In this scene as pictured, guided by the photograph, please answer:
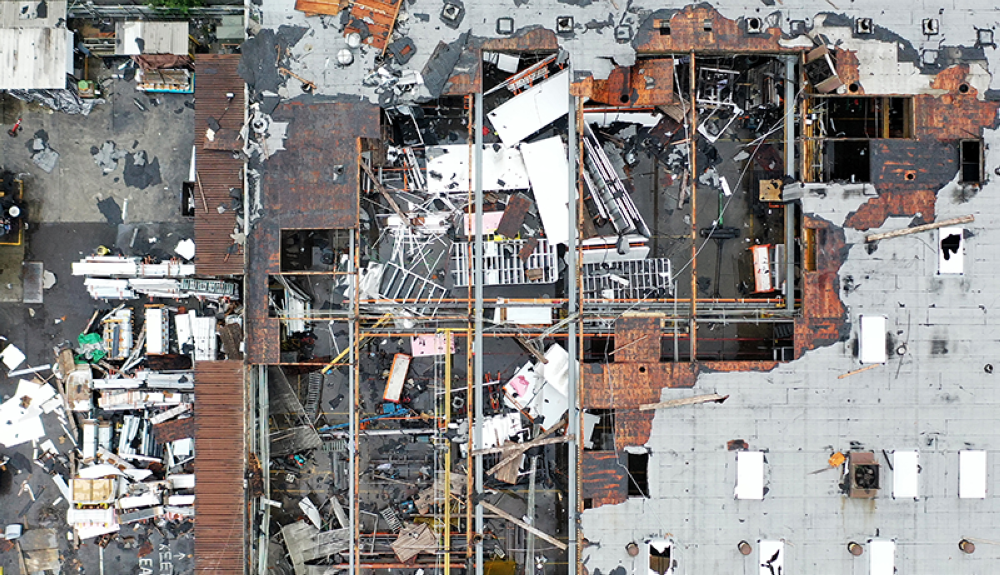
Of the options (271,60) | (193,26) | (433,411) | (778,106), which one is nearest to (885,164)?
(778,106)

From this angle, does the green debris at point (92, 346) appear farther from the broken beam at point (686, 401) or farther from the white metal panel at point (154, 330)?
the broken beam at point (686, 401)

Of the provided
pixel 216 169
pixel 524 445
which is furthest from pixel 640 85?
pixel 216 169

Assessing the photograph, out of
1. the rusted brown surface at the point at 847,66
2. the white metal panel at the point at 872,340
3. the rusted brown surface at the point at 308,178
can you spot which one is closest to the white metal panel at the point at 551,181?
the rusted brown surface at the point at 308,178

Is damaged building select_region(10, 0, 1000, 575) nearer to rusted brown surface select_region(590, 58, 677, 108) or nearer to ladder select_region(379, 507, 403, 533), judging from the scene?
rusted brown surface select_region(590, 58, 677, 108)

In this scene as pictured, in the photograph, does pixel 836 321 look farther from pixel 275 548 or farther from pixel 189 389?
pixel 189 389

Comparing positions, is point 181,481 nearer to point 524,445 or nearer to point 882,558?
point 524,445
